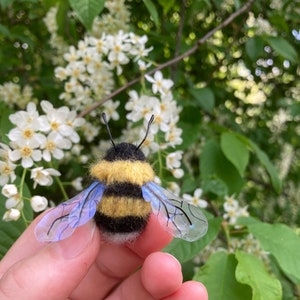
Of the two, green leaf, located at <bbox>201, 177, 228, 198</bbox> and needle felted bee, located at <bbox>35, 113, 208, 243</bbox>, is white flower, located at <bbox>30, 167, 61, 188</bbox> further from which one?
green leaf, located at <bbox>201, 177, 228, 198</bbox>

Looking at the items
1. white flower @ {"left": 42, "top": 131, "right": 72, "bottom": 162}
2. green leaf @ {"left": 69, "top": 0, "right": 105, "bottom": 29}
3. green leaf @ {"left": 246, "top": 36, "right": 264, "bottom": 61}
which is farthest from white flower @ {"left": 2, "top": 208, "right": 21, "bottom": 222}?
green leaf @ {"left": 246, "top": 36, "right": 264, "bottom": 61}

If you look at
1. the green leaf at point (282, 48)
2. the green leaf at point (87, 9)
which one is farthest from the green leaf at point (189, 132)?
the green leaf at point (87, 9)

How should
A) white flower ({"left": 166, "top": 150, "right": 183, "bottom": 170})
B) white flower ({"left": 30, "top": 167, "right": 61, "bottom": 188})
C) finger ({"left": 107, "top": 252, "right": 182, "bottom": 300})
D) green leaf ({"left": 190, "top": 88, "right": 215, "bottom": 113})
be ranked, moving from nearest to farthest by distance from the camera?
finger ({"left": 107, "top": 252, "right": 182, "bottom": 300}) → white flower ({"left": 30, "top": 167, "right": 61, "bottom": 188}) → white flower ({"left": 166, "top": 150, "right": 183, "bottom": 170}) → green leaf ({"left": 190, "top": 88, "right": 215, "bottom": 113})

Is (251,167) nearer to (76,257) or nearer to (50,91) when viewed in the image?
(50,91)

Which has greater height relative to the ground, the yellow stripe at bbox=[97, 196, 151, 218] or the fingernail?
the yellow stripe at bbox=[97, 196, 151, 218]

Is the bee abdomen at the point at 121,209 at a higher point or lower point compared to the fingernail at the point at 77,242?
higher

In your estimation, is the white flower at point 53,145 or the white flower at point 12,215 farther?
the white flower at point 53,145

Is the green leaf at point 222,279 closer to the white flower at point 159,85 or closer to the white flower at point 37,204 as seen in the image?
the white flower at point 37,204
